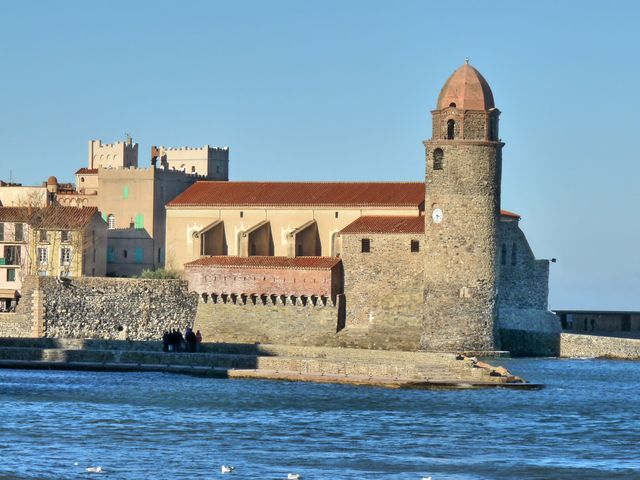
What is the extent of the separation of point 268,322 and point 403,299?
19.8ft

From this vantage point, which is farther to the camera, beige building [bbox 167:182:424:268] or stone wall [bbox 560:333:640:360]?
beige building [bbox 167:182:424:268]

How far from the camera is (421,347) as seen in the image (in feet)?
213

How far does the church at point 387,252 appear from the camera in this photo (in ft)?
212

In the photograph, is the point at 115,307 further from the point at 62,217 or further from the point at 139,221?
the point at 139,221

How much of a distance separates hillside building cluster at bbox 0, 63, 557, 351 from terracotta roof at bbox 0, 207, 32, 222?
96mm

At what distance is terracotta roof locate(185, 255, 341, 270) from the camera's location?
69000 mm

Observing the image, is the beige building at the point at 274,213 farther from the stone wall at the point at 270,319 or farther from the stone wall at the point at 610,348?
the stone wall at the point at 610,348

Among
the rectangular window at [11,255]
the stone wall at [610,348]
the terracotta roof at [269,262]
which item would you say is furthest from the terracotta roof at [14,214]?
the stone wall at [610,348]

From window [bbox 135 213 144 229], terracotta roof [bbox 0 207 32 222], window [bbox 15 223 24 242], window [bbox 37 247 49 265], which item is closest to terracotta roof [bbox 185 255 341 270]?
window [bbox 135 213 144 229]

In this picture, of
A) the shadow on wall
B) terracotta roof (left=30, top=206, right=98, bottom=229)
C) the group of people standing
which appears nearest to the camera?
the group of people standing

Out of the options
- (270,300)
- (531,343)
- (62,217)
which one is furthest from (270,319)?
(62,217)

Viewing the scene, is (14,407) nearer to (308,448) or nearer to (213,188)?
(308,448)

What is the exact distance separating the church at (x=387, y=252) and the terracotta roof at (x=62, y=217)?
11.9 ft

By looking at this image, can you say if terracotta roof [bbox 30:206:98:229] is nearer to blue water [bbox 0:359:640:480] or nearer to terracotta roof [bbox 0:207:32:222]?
terracotta roof [bbox 0:207:32:222]
